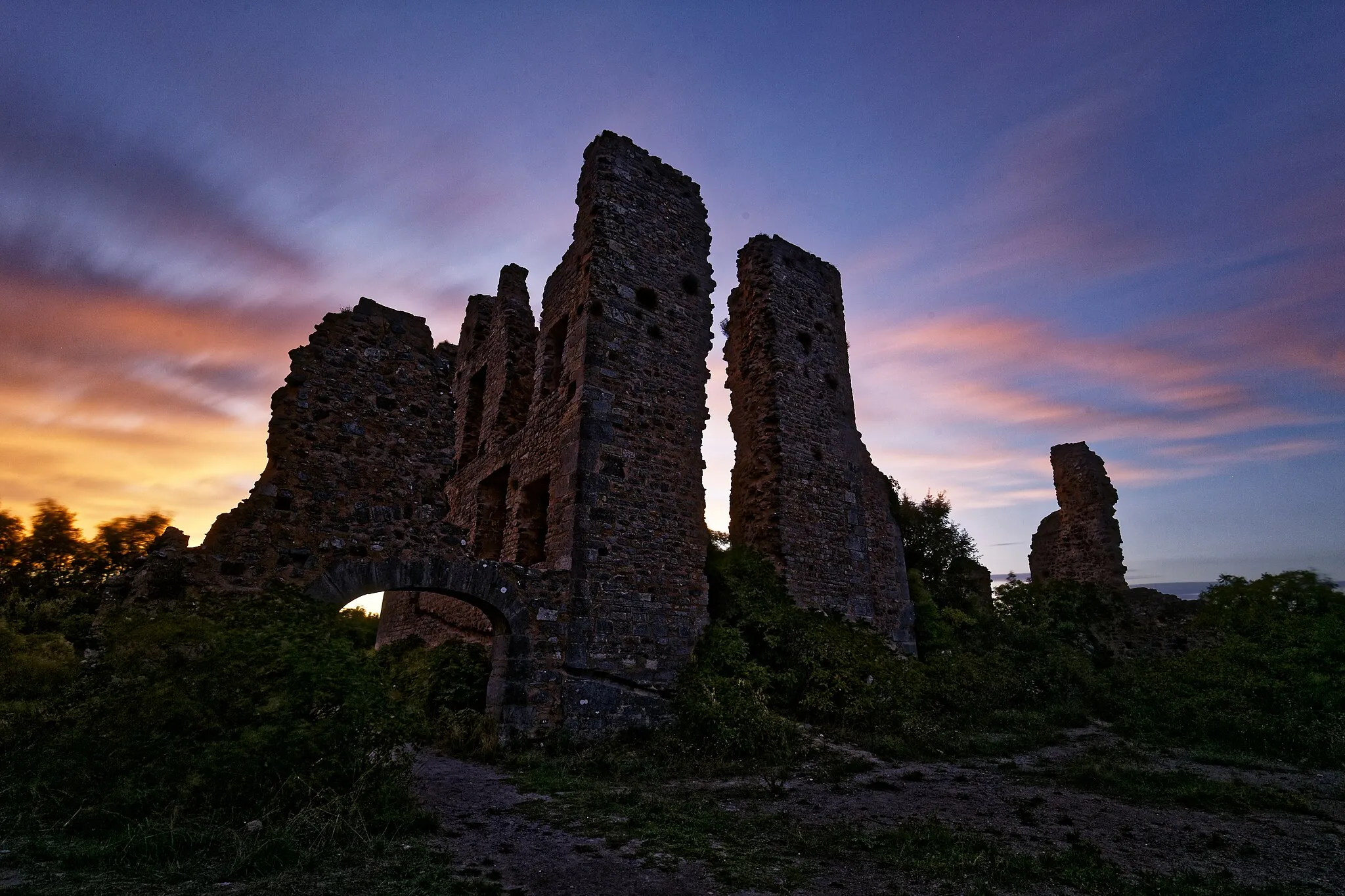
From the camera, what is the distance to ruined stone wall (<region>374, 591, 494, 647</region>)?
11461 millimetres

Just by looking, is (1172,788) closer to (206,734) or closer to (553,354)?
(206,734)

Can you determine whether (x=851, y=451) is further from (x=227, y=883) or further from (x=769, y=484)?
(x=227, y=883)

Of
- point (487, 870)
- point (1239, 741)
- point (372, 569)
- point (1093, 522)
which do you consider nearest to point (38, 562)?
point (372, 569)

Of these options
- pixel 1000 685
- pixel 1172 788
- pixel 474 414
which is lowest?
pixel 1172 788

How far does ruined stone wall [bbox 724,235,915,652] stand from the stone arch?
538 centimetres

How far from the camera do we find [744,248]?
47.9 ft

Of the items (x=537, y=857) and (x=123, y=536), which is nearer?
(x=537, y=857)

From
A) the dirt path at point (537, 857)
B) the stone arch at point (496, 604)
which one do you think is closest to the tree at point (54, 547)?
the stone arch at point (496, 604)

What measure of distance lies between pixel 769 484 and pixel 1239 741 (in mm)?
8299

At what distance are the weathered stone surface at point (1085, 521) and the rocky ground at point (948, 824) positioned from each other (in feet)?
36.6

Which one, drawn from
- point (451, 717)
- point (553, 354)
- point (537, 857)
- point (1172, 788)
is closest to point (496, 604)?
point (451, 717)

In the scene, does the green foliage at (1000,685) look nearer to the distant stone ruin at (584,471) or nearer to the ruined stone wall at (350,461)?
the distant stone ruin at (584,471)

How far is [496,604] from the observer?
8.66 metres

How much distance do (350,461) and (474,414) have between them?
27.0ft
